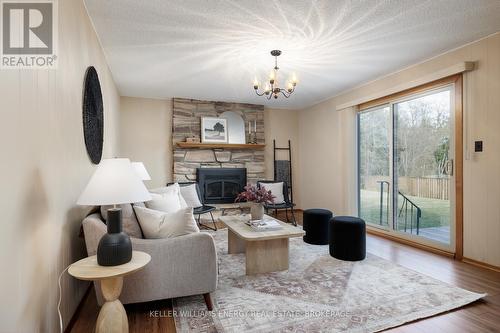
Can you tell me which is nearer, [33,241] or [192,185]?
[33,241]

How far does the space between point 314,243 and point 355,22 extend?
104 inches

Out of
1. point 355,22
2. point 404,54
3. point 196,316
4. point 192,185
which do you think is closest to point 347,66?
point 404,54

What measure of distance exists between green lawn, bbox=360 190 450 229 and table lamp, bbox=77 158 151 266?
11.7 feet

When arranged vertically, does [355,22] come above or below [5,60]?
above

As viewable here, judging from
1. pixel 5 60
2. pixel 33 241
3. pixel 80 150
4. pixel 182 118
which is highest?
pixel 182 118

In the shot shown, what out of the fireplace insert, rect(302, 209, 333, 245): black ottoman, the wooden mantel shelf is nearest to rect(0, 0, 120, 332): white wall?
rect(302, 209, 333, 245): black ottoman

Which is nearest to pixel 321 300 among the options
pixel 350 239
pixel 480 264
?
pixel 350 239

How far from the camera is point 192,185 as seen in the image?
472 cm

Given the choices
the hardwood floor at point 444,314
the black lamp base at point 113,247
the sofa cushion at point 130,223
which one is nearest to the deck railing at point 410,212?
the hardwood floor at point 444,314

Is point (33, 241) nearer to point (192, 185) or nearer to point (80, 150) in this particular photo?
point (80, 150)

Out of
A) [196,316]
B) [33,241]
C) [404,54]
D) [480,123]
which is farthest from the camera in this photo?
[404,54]

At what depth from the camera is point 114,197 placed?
157cm

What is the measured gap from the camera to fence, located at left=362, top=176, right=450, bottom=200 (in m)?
3.41

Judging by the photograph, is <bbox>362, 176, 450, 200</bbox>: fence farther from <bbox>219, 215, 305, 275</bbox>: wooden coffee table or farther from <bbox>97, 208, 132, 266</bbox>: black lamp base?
<bbox>97, 208, 132, 266</bbox>: black lamp base
